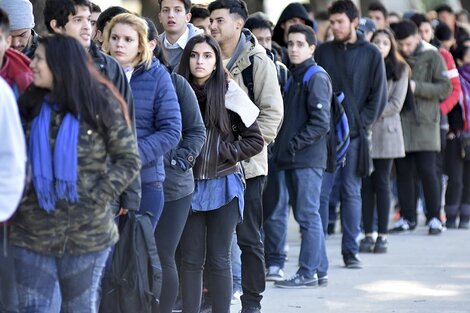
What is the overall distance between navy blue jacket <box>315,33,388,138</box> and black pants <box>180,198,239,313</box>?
3.63 meters

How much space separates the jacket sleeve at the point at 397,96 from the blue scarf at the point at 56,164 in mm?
7018

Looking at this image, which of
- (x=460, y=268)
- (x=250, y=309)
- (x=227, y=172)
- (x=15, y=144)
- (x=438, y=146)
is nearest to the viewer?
(x=15, y=144)

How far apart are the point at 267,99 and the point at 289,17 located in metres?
3.91

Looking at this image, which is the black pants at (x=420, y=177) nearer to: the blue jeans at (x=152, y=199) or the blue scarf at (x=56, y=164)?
the blue jeans at (x=152, y=199)

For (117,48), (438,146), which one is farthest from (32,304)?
(438,146)

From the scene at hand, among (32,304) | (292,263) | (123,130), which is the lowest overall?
(292,263)

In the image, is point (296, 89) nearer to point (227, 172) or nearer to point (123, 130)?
point (227, 172)

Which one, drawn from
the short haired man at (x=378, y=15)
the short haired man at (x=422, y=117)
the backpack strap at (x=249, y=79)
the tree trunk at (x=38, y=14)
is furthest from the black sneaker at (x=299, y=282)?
the short haired man at (x=378, y=15)

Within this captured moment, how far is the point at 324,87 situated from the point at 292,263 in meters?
2.10

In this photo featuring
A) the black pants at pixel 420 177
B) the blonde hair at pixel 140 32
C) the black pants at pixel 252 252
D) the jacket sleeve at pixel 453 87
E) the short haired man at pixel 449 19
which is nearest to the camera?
the blonde hair at pixel 140 32

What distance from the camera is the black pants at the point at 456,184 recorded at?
14.2 meters

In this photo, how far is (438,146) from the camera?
44.5ft

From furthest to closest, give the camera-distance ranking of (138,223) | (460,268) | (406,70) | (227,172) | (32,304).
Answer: (406,70) < (460,268) < (227,172) < (138,223) < (32,304)

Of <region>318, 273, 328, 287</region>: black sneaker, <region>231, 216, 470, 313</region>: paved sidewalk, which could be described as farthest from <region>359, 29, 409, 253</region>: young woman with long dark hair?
<region>318, 273, 328, 287</region>: black sneaker
